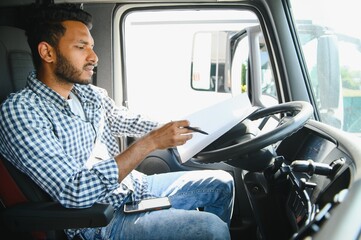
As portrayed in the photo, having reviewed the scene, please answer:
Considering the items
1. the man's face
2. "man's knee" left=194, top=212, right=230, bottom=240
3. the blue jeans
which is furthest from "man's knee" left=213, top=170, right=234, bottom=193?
the man's face

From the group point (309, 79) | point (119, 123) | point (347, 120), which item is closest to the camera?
point (347, 120)

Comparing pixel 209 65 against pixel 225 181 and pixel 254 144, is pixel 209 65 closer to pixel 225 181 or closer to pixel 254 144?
pixel 225 181

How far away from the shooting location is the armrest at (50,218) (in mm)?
1210

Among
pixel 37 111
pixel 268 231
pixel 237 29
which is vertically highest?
pixel 237 29

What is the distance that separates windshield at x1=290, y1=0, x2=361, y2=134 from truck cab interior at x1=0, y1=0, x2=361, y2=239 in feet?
0.05

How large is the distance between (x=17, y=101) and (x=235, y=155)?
0.83m

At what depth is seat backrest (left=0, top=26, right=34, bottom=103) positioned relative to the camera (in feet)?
4.70

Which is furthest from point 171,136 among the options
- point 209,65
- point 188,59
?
point 188,59

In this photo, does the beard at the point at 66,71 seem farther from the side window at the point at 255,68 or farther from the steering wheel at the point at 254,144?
the side window at the point at 255,68

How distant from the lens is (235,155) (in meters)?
1.19

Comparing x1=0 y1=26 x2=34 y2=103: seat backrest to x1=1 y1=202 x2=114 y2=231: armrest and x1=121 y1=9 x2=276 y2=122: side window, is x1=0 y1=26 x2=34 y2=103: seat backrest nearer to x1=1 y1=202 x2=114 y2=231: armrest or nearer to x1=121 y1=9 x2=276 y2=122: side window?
x1=1 y1=202 x2=114 y2=231: armrest

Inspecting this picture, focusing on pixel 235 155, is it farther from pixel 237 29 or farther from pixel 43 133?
pixel 237 29

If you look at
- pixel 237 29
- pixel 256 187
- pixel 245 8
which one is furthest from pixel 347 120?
pixel 237 29

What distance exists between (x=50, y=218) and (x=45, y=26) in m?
0.85
